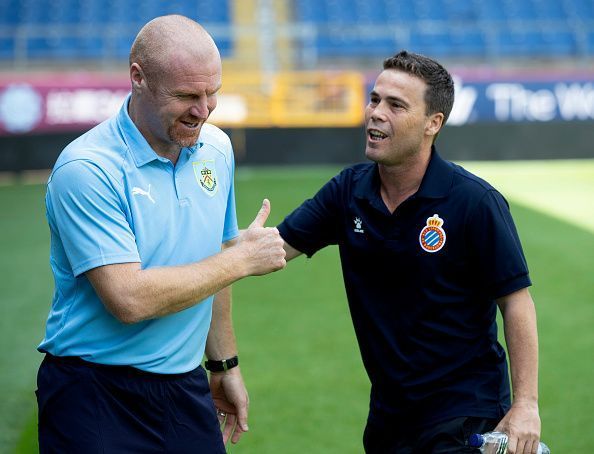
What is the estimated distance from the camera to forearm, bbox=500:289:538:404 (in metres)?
3.57

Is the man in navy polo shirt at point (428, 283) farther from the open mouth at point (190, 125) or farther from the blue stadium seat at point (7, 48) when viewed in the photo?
the blue stadium seat at point (7, 48)

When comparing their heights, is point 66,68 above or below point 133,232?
below

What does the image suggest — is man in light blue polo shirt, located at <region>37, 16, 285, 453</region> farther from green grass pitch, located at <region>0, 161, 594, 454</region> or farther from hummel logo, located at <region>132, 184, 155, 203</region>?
green grass pitch, located at <region>0, 161, 594, 454</region>

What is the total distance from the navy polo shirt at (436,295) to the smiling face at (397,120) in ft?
0.43

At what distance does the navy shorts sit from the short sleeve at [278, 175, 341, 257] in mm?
1026

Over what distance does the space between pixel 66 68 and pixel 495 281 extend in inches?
695

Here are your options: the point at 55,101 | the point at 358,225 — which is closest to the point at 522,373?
the point at 358,225

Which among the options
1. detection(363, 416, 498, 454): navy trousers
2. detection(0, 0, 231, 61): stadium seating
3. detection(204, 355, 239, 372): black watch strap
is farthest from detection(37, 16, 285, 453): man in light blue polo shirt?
detection(0, 0, 231, 61): stadium seating

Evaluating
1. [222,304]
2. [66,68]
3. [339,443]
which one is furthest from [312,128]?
[222,304]

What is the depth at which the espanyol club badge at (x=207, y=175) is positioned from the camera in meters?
3.51

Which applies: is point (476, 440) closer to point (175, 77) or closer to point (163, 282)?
point (163, 282)

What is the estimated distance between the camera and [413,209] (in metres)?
3.88

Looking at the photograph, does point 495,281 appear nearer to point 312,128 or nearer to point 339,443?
point 339,443

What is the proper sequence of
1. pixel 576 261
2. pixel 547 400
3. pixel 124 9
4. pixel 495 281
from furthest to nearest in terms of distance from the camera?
pixel 124 9 < pixel 576 261 < pixel 547 400 < pixel 495 281
